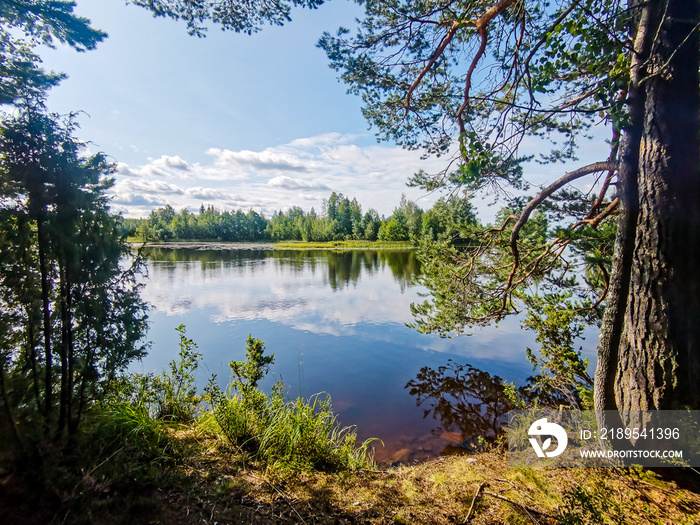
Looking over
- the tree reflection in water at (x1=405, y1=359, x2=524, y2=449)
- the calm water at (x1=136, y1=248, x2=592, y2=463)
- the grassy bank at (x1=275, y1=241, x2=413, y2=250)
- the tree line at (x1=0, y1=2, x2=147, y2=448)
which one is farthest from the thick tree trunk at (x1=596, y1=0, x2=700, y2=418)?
the grassy bank at (x1=275, y1=241, x2=413, y2=250)

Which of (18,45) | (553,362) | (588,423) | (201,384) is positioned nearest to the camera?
(18,45)

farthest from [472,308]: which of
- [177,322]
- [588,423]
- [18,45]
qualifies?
[177,322]

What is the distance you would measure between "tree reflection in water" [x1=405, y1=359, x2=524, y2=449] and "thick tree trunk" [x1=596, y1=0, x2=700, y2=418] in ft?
6.35

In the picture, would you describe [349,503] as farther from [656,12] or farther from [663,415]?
[656,12]

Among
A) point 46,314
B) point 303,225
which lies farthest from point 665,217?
point 303,225

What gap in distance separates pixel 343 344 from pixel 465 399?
13.4 feet

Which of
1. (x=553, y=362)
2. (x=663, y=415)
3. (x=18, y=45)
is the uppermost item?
(x=18, y=45)

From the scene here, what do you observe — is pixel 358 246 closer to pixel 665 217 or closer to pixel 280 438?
pixel 280 438

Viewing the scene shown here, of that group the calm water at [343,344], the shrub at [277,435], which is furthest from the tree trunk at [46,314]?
the shrub at [277,435]

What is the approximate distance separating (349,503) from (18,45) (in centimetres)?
566

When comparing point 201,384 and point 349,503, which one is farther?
point 201,384

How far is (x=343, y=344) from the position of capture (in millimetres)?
9289

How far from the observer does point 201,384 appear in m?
6.11

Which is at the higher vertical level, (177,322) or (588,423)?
(588,423)
